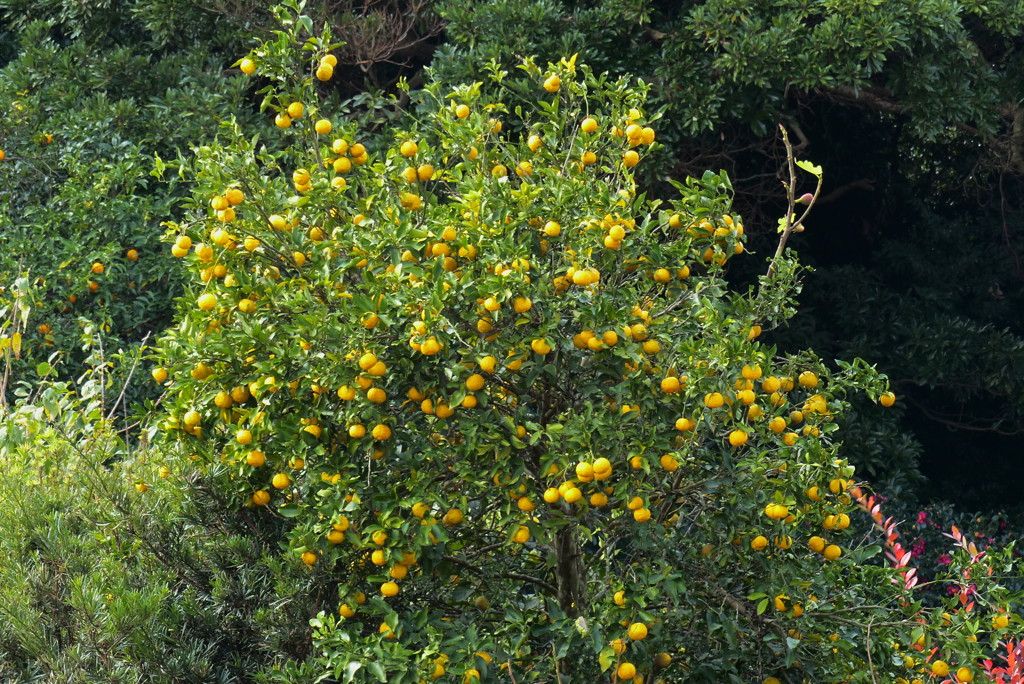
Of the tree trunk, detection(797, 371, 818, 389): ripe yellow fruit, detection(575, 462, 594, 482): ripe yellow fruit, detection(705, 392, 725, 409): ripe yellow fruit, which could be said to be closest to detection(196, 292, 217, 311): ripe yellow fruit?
detection(575, 462, 594, 482): ripe yellow fruit

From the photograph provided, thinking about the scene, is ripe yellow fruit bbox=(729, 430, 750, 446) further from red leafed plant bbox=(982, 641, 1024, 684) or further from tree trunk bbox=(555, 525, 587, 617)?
red leafed plant bbox=(982, 641, 1024, 684)

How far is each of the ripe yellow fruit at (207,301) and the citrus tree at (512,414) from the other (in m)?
0.05

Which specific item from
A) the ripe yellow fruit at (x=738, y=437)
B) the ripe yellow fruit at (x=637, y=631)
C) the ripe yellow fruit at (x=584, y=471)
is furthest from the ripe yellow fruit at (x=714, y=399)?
the ripe yellow fruit at (x=637, y=631)

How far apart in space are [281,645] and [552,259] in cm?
130

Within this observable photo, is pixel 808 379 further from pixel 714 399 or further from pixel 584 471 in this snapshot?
pixel 584 471

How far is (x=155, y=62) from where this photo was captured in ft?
22.8

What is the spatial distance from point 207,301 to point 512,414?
88cm

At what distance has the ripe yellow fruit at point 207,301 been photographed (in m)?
2.89

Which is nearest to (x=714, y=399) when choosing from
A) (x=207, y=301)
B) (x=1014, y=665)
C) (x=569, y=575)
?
(x=569, y=575)

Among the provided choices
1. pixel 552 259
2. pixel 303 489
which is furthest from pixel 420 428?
pixel 552 259

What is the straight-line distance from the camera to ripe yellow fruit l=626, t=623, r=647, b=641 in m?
2.78

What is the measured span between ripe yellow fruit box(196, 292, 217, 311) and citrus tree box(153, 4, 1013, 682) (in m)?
0.05

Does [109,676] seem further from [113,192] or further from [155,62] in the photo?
[155,62]

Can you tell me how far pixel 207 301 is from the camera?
9.51 feet
